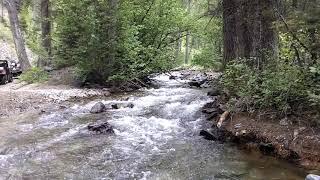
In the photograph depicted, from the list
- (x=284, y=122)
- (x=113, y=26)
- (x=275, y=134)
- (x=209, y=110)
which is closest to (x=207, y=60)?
(x=113, y=26)

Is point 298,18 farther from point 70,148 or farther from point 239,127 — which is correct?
point 70,148

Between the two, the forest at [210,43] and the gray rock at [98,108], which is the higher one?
the forest at [210,43]

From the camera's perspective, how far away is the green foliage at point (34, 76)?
20.6m

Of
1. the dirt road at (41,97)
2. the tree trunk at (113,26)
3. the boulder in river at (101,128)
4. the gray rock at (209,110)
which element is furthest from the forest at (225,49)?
the boulder in river at (101,128)

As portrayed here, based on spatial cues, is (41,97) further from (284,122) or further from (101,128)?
(284,122)

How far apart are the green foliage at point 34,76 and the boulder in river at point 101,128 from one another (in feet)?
34.6

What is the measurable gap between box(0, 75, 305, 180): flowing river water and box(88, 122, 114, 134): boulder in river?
0.17m

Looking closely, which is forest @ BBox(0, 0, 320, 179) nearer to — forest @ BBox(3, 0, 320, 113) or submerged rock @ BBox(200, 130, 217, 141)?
forest @ BBox(3, 0, 320, 113)

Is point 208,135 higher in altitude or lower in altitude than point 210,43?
lower

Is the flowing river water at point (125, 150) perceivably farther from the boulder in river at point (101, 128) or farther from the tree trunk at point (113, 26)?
the tree trunk at point (113, 26)

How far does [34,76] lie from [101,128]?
11.4 metres

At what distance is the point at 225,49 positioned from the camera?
14047mm

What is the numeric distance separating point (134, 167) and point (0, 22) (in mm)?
44189

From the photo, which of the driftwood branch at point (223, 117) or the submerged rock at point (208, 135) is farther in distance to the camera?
the driftwood branch at point (223, 117)
